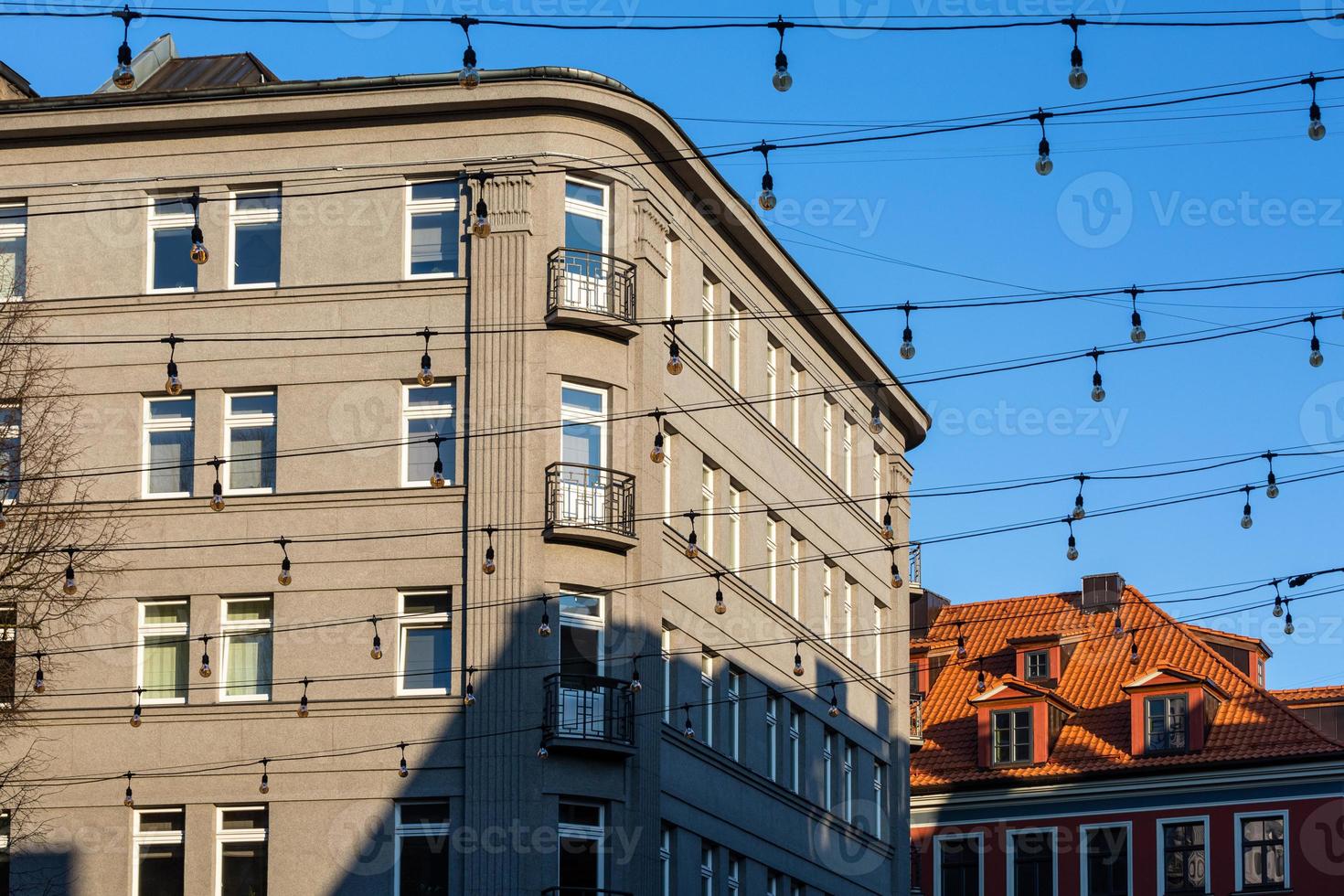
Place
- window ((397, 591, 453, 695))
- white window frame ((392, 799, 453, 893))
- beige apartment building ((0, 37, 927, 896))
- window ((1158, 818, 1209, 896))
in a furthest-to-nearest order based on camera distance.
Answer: window ((1158, 818, 1209, 896))
window ((397, 591, 453, 695))
beige apartment building ((0, 37, 927, 896))
white window frame ((392, 799, 453, 893))

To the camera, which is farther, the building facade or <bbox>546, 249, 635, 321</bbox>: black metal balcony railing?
the building facade

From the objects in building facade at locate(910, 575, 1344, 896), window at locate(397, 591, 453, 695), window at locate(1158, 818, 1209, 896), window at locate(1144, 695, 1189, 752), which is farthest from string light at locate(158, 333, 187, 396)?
window at locate(1158, 818, 1209, 896)

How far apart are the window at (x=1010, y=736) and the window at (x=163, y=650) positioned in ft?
124

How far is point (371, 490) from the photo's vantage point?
48125mm

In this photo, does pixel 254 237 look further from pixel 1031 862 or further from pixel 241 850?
pixel 1031 862

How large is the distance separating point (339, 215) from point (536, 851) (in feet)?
43.8

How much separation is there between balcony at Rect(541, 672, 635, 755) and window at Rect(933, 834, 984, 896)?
115 ft

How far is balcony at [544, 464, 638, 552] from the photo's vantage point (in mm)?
47375

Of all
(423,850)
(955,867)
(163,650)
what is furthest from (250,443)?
(955,867)

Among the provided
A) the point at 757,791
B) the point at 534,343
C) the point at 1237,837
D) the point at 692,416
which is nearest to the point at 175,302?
the point at 534,343

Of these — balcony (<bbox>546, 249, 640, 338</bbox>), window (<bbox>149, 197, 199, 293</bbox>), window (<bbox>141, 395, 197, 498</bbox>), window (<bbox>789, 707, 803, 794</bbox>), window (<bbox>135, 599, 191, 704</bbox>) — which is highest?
window (<bbox>149, 197, 199, 293</bbox>)

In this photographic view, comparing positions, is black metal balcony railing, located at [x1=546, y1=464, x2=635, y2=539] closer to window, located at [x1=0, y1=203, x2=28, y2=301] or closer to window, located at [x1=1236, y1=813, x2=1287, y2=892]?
window, located at [x1=0, y1=203, x2=28, y2=301]

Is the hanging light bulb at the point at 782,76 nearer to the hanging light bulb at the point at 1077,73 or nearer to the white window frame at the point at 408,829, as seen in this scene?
the hanging light bulb at the point at 1077,73

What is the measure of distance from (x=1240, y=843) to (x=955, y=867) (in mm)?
9919
